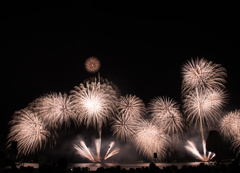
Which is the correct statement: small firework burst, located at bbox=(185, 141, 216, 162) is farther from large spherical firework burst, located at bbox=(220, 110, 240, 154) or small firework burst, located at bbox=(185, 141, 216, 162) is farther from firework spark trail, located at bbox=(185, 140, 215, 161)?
large spherical firework burst, located at bbox=(220, 110, 240, 154)

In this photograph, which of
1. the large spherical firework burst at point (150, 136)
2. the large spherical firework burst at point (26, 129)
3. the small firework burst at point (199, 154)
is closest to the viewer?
the large spherical firework burst at point (26, 129)

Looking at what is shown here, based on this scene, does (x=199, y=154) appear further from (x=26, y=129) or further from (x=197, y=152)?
(x=26, y=129)

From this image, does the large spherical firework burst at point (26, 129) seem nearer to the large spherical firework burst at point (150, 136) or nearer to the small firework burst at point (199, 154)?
the large spherical firework burst at point (150, 136)

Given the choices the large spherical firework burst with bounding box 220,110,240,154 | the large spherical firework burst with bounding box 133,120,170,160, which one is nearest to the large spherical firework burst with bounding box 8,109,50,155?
the large spherical firework burst with bounding box 133,120,170,160

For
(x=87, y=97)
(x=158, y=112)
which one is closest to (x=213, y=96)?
(x=158, y=112)

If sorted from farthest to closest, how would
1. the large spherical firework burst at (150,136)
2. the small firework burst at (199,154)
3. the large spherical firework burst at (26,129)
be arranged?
the small firework burst at (199,154) < the large spherical firework burst at (150,136) < the large spherical firework burst at (26,129)

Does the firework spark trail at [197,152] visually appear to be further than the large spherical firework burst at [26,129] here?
Yes

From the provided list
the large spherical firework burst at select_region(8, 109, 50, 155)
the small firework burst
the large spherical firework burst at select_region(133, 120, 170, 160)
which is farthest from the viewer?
the small firework burst

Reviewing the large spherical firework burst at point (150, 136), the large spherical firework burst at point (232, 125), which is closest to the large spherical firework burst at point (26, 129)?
the large spherical firework burst at point (150, 136)

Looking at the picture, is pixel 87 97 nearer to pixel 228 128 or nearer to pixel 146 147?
pixel 146 147

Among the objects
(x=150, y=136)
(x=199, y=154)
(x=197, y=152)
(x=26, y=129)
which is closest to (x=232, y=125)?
(x=199, y=154)

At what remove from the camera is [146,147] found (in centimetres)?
6581

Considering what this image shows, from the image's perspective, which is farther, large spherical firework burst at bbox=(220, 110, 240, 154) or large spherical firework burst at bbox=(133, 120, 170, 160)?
large spherical firework burst at bbox=(133, 120, 170, 160)

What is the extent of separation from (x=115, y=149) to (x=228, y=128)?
5787cm
